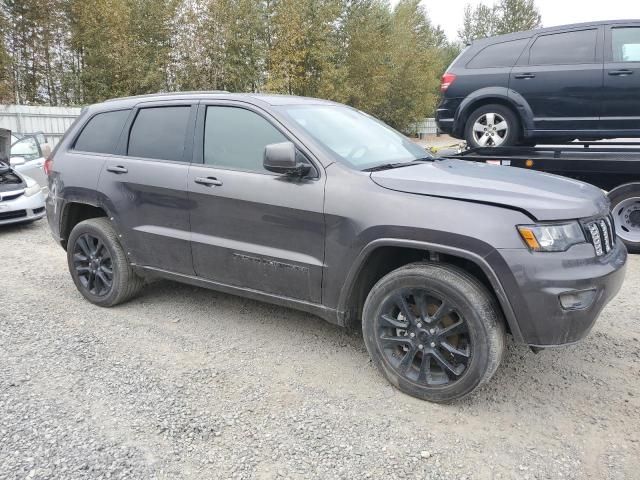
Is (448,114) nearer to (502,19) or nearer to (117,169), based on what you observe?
(117,169)

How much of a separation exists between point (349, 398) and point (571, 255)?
143 centimetres

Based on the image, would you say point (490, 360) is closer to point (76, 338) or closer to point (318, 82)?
point (76, 338)

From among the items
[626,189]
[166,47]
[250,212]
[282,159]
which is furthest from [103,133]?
[166,47]

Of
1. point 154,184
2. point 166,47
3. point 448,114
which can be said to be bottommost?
point 154,184

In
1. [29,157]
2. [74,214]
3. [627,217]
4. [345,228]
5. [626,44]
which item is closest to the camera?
[345,228]

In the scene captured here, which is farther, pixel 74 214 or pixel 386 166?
pixel 74 214

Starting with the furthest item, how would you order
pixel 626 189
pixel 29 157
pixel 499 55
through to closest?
pixel 29 157 < pixel 499 55 < pixel 626 189

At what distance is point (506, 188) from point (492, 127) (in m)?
4.10

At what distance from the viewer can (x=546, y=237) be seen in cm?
262

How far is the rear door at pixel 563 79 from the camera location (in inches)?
235

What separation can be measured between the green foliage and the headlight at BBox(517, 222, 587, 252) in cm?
5199

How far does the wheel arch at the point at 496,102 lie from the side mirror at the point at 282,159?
4.14 m

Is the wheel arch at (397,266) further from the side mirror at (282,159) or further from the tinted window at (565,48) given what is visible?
the tinted window at (565,48)

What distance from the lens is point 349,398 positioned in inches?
119
